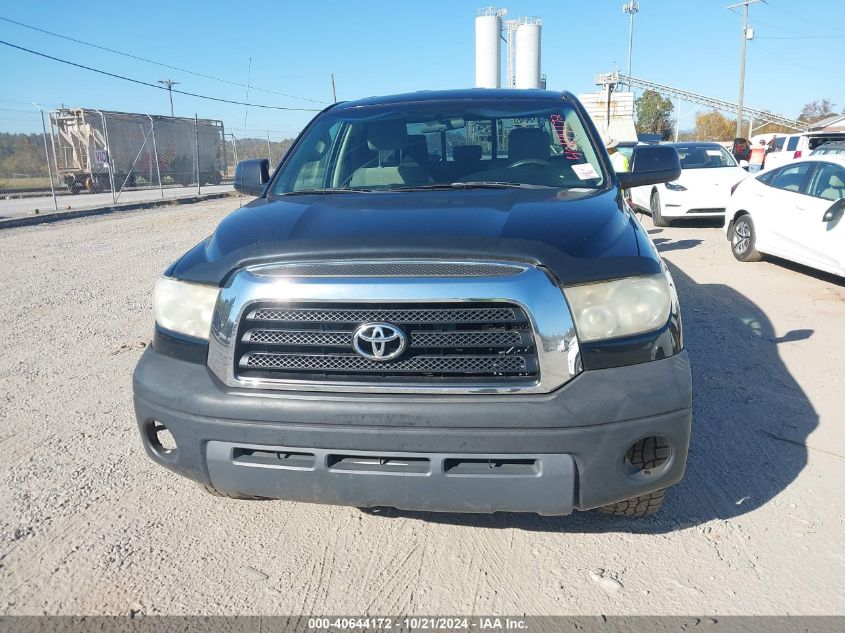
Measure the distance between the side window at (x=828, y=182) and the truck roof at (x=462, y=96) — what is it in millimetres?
5215

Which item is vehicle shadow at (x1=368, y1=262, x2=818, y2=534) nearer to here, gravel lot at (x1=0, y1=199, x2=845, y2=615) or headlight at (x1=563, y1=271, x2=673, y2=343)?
gravel lot at (x1=0, y1=199, x2=845, y2=615)

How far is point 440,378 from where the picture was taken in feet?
7.31

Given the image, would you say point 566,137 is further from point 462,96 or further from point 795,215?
point 795,215

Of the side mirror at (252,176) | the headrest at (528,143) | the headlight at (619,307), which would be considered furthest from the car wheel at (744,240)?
the headlight at (619,307)

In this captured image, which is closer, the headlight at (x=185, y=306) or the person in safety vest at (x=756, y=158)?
the headlight at (x=185, y=306)

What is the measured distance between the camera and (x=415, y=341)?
2.22 meters

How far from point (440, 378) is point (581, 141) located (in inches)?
77.3

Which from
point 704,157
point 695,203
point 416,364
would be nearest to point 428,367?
point 416,364

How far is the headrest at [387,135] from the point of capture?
12.2 feet

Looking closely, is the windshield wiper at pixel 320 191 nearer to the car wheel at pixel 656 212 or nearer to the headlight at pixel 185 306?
the headlight at pixel 185 306

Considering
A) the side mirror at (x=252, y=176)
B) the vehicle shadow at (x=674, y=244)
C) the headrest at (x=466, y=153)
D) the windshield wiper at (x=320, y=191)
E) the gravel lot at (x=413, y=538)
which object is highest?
the headrest at (x=466, y=153)

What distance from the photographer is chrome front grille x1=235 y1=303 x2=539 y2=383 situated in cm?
220

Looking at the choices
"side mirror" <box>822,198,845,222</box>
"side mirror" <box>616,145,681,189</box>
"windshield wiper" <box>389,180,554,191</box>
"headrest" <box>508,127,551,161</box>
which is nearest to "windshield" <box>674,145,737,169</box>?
"side mirror" <box>822,198,845,222</box>

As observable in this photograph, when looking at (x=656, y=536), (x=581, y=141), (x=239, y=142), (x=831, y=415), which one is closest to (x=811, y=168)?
(x=831, y=415)
